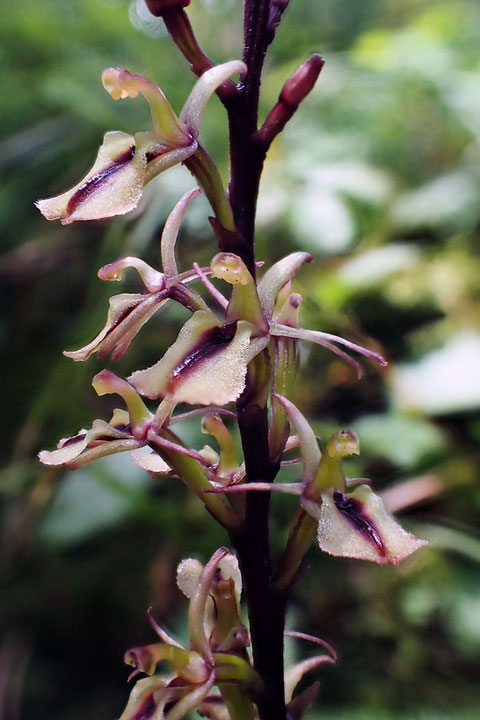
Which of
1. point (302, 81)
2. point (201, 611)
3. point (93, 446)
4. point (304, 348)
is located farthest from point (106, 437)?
point (304, 348)

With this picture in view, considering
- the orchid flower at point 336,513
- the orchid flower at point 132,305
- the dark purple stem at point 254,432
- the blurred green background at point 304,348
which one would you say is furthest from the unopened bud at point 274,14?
the blurred green background at point 304,348

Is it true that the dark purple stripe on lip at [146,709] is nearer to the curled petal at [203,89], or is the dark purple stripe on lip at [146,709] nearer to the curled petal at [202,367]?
the curled petal at [202,367]

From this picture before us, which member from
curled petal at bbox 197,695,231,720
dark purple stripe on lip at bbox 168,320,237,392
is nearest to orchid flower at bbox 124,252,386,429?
dark purple stripe on lip at bbox 168,320,237,392

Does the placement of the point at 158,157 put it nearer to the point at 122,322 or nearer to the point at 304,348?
the point at 122,322

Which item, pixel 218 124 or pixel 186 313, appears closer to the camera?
pixel 186 313

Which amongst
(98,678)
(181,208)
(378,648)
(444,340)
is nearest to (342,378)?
(444,340)

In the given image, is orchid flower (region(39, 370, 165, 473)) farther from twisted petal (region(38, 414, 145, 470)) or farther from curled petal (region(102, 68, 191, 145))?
curled petal (region(102, 68, 191, 145))

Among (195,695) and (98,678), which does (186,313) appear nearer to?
(98,678)
